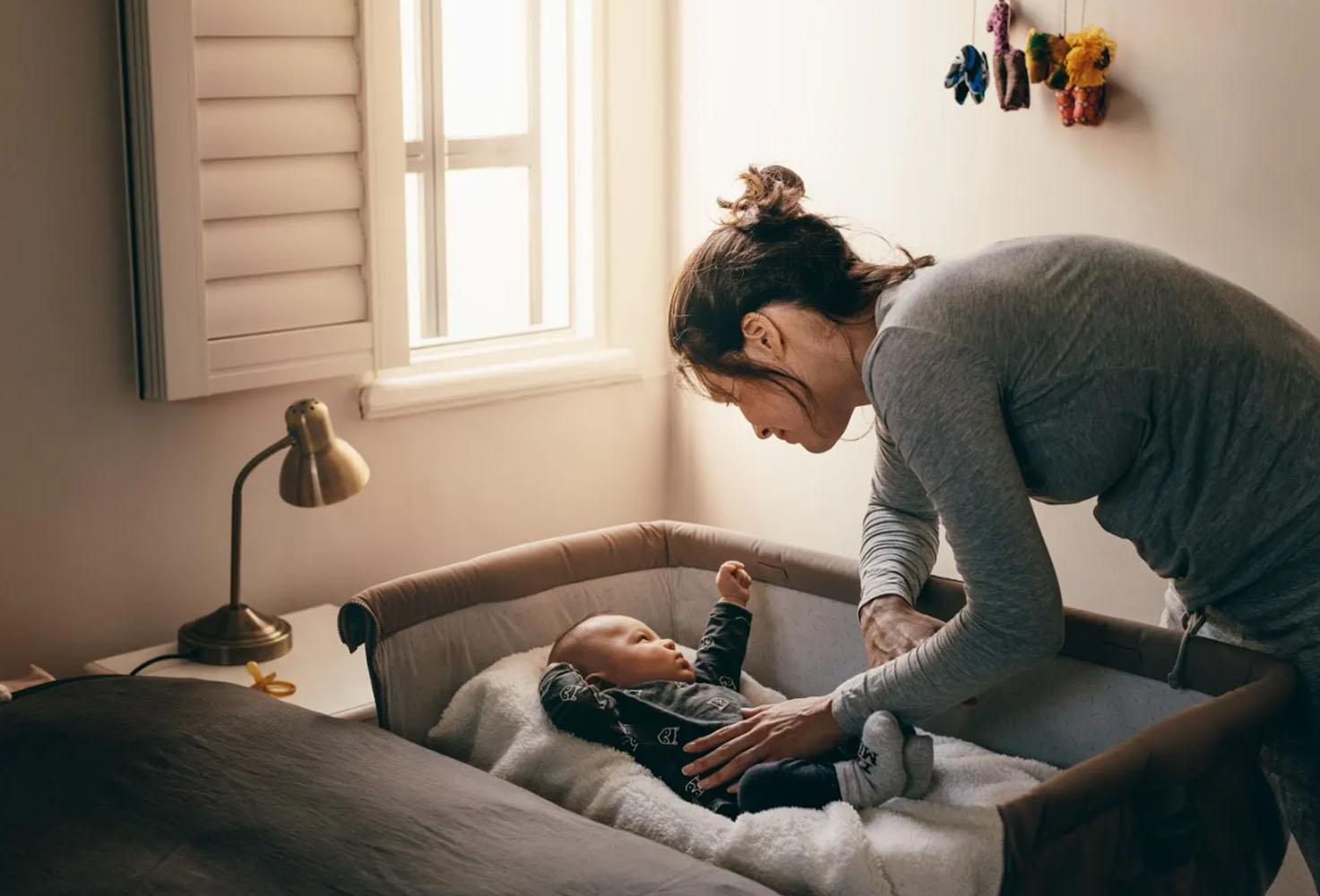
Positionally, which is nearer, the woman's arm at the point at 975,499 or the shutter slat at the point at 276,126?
the woman's arm at the point at 975,499

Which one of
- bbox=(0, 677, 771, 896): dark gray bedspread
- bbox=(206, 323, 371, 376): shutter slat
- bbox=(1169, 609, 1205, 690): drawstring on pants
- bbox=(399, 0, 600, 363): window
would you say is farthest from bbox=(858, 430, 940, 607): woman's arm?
bbox=(399, 0, 600, 363): window

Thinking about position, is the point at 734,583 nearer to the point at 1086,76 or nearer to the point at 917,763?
the point at 917,763

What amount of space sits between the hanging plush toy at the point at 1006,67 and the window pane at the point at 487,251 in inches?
40.1

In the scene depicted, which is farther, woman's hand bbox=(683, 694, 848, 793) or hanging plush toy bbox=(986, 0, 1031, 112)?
hanging plush toy bbox=(986, 0, 1031, 112)

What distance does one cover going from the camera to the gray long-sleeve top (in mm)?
1323

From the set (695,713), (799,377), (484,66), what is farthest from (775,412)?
(484,66)

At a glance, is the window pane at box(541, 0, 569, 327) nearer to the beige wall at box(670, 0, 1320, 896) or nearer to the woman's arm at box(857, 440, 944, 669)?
the beige wall at box(670, 0, 1320, 896)

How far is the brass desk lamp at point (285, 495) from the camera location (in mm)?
2121

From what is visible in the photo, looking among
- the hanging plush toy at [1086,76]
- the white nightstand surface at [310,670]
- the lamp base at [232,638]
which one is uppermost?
the hanging plush toy at [1086,76]

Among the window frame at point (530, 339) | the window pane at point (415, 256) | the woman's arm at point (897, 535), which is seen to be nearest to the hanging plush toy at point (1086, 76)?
the woman's arm at point (897, 535)

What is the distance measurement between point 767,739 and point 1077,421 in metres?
0.51

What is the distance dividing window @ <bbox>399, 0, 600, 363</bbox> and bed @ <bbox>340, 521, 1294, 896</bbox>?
0.78m

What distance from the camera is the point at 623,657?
1897 mm

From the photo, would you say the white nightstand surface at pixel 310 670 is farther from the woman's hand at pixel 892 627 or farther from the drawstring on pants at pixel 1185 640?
the drawstring on pants at pixel 1185 640
